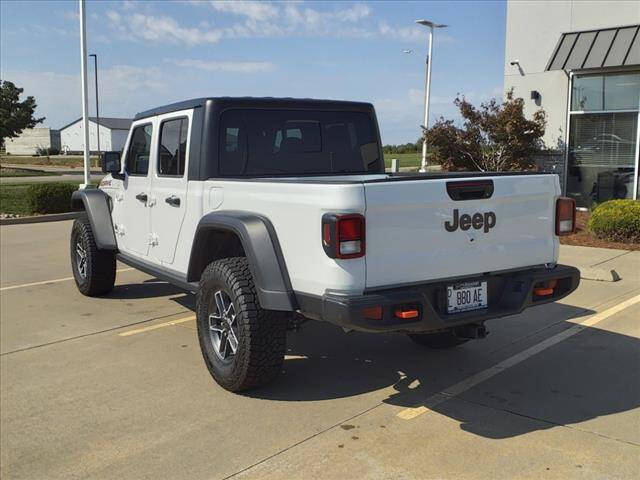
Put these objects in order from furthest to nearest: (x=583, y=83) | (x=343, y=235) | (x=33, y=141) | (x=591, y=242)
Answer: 1. (x=33, y=141)
2. (x=583, y=83)
3. (x=591, y=242)
4. (x=343, y=235)

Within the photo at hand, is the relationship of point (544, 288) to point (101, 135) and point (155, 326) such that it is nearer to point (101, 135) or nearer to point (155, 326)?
point (155, 326)

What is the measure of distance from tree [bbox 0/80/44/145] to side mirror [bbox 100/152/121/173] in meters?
36.0

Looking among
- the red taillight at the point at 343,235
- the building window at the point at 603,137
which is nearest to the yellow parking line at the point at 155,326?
the red taillight at the point at 343,235

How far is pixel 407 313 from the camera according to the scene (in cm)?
356

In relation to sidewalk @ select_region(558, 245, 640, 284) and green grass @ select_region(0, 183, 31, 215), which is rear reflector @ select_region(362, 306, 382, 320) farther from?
green grass @ select_region(0, 183, 31, 215)

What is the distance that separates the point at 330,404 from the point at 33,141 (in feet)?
354

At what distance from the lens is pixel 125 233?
623 centimetres

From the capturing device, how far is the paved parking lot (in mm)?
3346

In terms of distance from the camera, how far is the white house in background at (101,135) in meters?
88.9

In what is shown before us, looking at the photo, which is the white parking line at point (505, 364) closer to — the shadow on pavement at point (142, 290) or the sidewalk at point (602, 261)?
the sidewalk at point (602, 261)

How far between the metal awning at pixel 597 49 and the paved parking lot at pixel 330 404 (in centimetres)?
795

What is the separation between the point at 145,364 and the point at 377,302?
2.34 m

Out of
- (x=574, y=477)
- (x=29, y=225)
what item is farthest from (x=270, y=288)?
(x=29, y=225)

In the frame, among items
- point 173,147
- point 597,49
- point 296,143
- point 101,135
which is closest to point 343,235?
point 296,143
